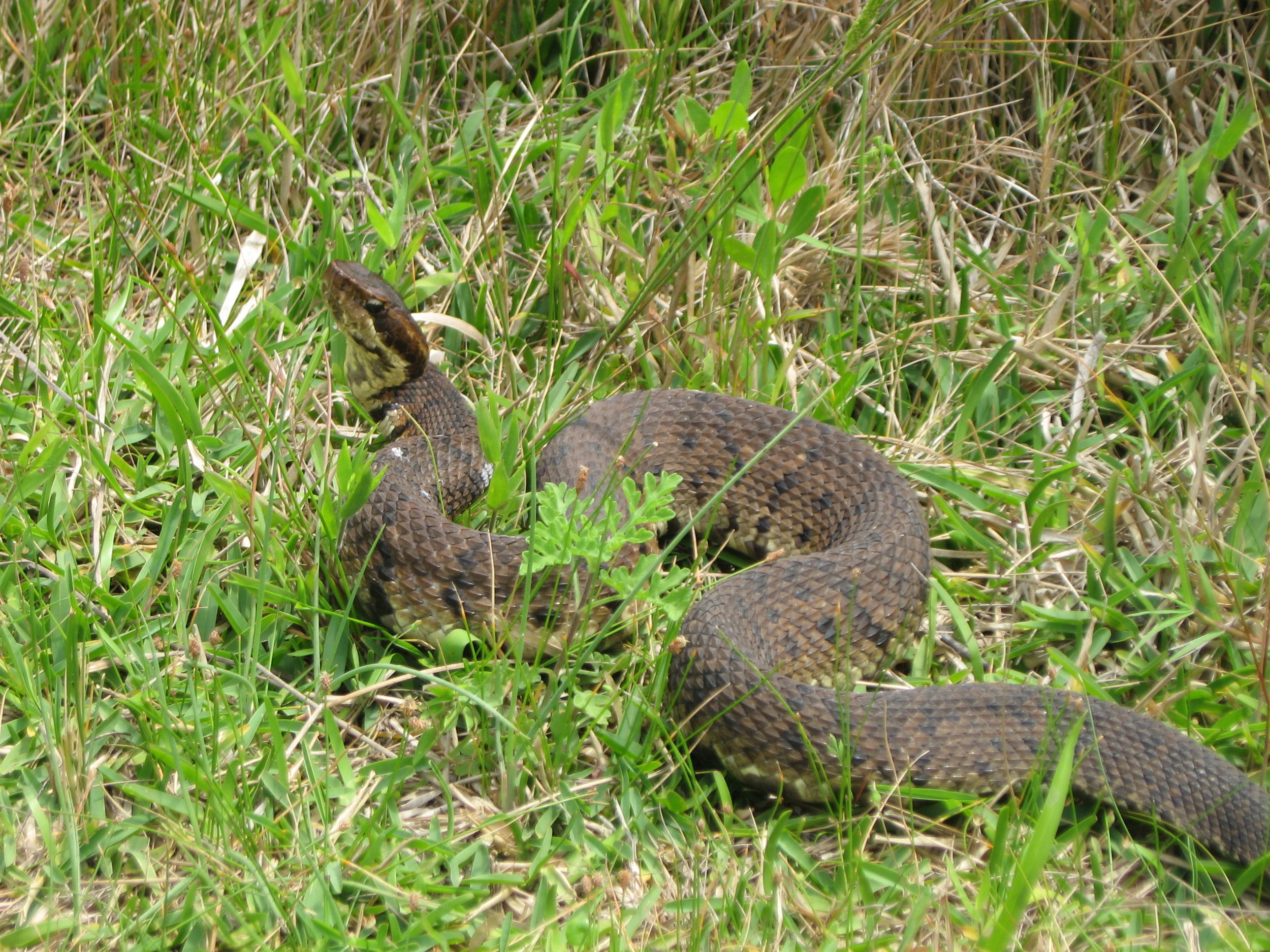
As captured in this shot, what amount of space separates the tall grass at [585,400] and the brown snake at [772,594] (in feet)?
0.41

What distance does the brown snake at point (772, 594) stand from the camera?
3326 mm

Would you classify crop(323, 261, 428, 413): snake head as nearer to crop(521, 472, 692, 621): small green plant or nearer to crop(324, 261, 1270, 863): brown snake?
crop(324, 261, 1270, 863): brown snake

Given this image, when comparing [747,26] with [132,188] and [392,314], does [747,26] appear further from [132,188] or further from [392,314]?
[132,188]

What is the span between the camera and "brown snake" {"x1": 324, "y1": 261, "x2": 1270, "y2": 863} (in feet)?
10.9

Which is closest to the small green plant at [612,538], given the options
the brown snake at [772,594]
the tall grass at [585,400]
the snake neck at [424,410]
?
the brown snake at [772,594]

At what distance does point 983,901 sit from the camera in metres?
2.79

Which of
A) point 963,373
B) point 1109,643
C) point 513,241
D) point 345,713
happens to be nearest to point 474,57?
point 513,241

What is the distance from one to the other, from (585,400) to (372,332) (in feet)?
2.89

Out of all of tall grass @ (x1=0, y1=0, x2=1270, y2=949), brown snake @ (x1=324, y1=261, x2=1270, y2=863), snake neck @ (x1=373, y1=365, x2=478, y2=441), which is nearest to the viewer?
tall grass @ (x1=0, y1=0, x2=1270, y2=949)

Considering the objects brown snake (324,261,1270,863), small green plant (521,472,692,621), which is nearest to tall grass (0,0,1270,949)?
brown snake (324,261,1270,863)

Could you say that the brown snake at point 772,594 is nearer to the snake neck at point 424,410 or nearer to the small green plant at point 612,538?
the snake neck at point 424,410

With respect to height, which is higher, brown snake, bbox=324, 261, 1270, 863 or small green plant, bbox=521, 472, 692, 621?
small green plant, bbox=521, 472, 692, 621

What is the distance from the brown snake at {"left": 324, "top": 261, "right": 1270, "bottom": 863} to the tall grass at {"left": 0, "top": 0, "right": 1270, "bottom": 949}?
0.12m

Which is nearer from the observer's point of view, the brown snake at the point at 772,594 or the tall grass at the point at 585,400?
the tall grass at the point at 585,400
